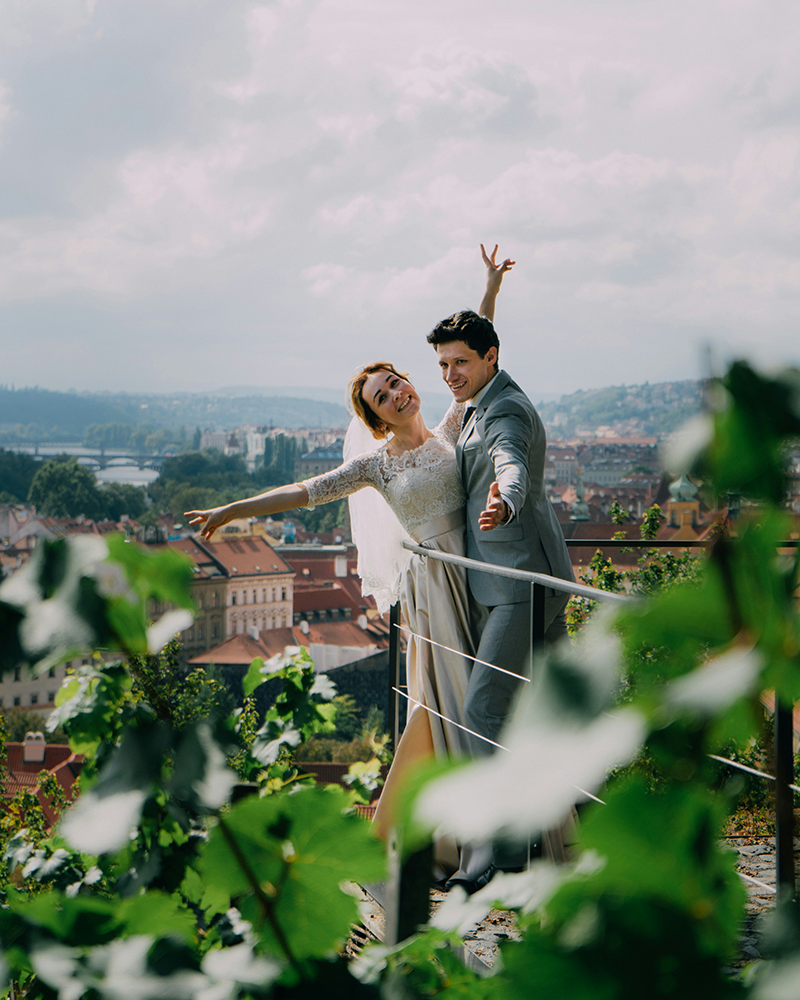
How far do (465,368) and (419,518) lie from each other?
19.2 inches

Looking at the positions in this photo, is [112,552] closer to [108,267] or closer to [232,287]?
[232,287]

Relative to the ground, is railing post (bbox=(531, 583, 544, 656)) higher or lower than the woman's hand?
lower

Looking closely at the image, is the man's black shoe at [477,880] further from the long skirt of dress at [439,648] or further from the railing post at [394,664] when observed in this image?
the railing post at [394,664]

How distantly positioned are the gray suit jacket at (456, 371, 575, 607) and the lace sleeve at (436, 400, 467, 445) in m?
0.33

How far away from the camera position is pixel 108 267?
111562 mm

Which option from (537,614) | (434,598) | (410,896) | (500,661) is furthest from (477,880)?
(410,896)

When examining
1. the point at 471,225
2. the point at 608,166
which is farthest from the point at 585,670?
the point at 608,166

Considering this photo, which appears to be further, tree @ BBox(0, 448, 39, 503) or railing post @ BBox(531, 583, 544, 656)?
tree @ BBox(0, 448, 39, 503)

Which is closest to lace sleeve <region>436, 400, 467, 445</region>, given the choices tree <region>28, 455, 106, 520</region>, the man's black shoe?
the man's black shoe

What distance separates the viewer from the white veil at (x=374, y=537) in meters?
3.46

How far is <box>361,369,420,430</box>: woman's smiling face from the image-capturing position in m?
3.22

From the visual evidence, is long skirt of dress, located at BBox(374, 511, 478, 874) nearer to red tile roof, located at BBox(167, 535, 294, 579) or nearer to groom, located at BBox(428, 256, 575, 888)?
groom, located at BBox(428, 256, 575, 888)

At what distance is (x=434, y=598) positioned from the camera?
3.01 meters

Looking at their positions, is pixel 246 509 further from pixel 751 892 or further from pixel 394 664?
pixel 751 892
